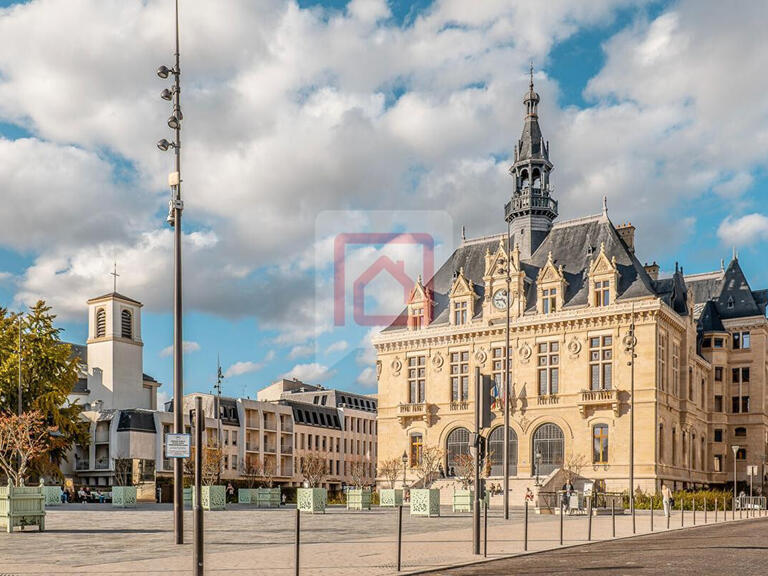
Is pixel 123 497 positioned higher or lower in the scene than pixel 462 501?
lower

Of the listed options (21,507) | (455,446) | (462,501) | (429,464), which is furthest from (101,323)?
(21,507)

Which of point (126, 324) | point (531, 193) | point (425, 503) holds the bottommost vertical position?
point (425, 503)

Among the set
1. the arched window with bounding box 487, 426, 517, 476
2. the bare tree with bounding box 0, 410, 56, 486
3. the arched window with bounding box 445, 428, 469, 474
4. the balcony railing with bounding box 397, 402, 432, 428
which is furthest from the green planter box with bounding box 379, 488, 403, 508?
the balcony railing with bounding box 397, 402, 432, 428

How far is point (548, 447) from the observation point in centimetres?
6366

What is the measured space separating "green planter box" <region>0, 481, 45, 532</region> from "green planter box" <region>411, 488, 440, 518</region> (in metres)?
15.7

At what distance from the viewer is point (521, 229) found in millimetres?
72500

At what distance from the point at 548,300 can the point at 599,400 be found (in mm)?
8320

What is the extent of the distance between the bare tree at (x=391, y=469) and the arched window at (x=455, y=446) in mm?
3923

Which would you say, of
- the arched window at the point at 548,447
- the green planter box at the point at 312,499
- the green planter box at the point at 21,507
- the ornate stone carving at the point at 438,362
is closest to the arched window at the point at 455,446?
the ornate stone carving at the point at 438,362

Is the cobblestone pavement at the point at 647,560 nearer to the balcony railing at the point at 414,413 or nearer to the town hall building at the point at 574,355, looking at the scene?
the town hall building at the point at 574,355

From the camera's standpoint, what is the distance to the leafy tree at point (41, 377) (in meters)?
51.7

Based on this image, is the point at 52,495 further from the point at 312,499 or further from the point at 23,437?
the point at 312,499

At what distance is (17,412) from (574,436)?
35217mm

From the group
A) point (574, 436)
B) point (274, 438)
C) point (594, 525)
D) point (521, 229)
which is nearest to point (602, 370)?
point (574, 436)
